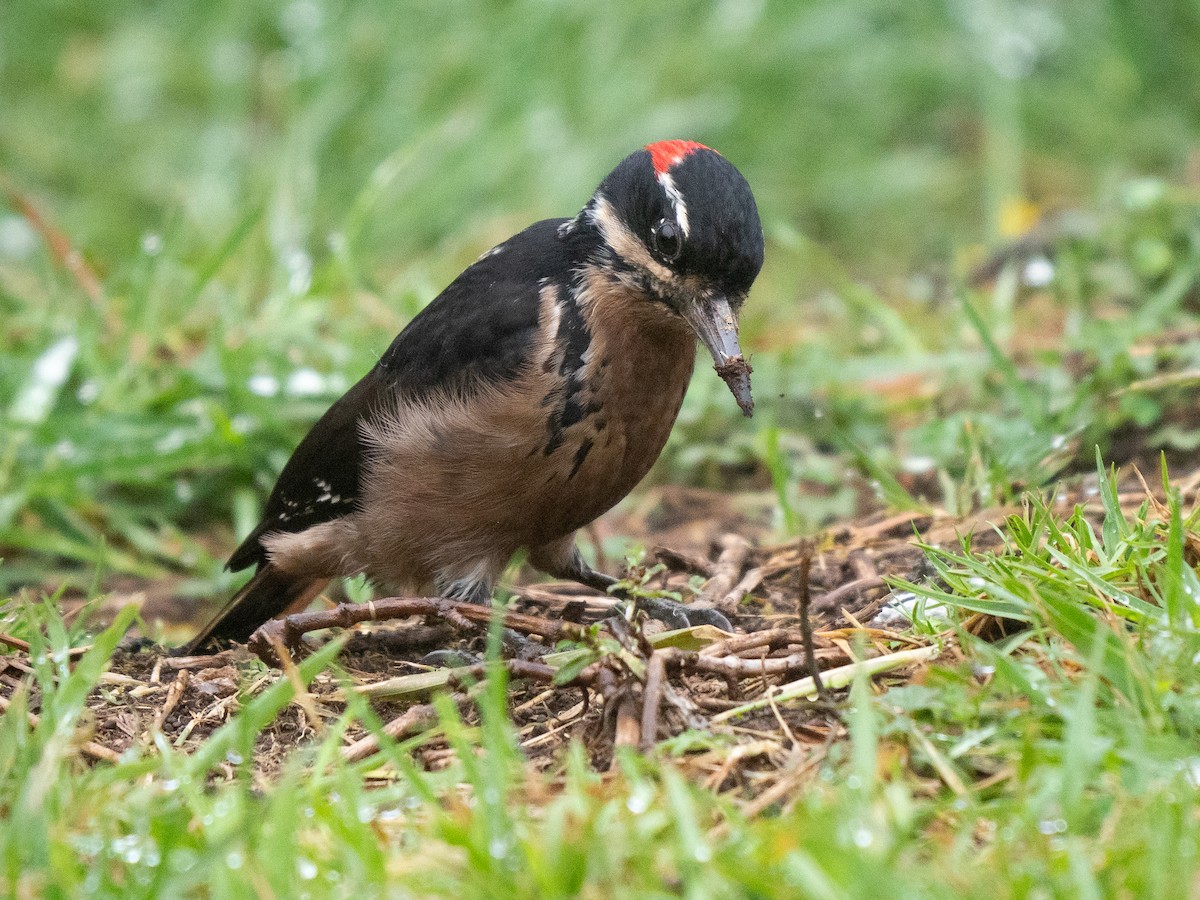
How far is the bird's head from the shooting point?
3658mm

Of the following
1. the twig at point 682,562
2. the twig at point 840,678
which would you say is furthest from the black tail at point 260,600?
the twig at point 840,678

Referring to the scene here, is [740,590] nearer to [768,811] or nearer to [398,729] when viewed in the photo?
[398,729]

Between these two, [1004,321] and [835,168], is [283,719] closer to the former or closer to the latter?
[1004,321]

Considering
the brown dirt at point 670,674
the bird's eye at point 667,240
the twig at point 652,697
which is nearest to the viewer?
the twig at point 652,697

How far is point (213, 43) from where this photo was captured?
952cm

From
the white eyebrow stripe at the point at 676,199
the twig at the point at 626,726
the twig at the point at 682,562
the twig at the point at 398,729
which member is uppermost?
the white eyebrow stripe at the point at 676,199

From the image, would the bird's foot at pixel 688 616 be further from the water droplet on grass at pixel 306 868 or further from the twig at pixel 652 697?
the water droplet on grass at pixel 306 868

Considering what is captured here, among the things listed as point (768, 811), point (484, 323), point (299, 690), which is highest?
point (484, 323)

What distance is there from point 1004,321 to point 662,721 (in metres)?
3.58

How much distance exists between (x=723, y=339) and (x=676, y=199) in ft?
1.28

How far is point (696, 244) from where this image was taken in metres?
3.67

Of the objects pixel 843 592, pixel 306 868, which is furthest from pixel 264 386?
pixel 306 868

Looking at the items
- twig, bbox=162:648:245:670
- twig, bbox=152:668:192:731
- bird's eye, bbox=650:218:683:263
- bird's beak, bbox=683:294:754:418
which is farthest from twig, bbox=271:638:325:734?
bird's eye, bbox=650:218:683:263

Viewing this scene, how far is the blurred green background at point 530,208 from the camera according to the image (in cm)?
531
